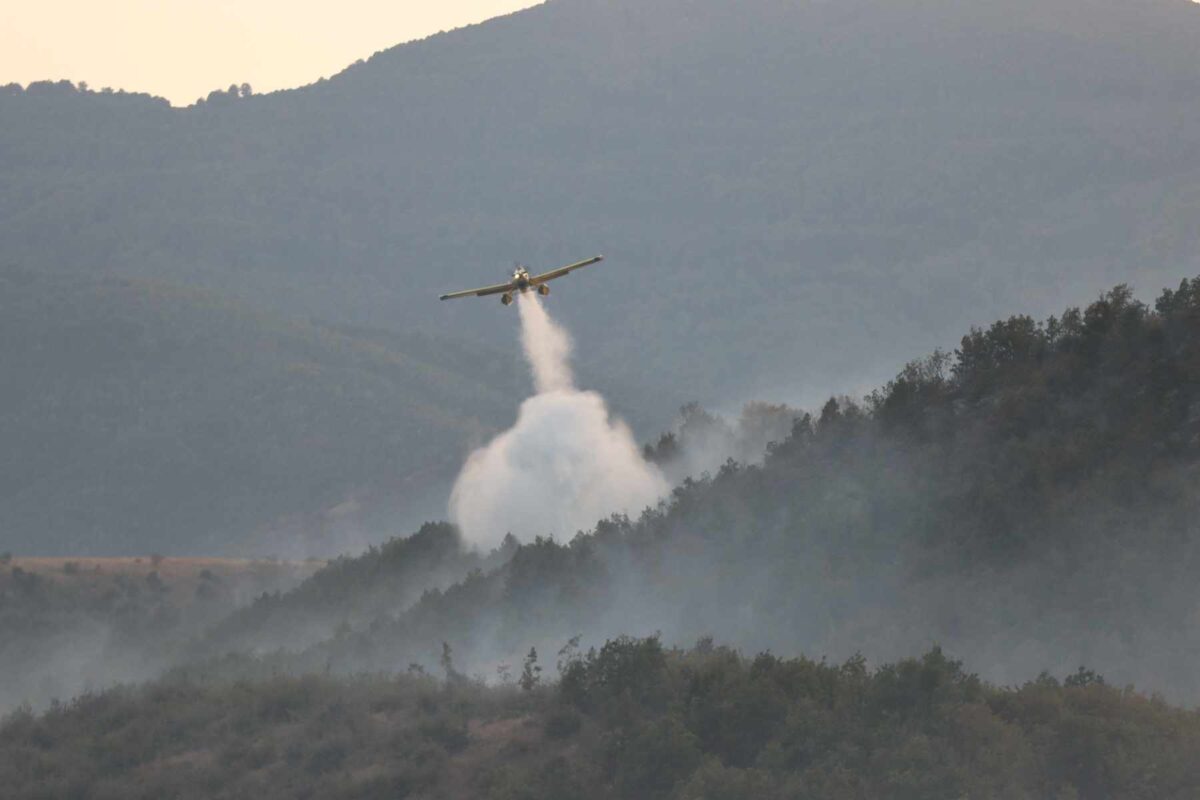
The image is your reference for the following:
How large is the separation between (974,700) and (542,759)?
378 inches

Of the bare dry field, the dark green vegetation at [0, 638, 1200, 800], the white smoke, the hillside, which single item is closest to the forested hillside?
the dark green vegetation at [0, 638, 1200, 800]

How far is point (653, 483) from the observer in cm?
10525

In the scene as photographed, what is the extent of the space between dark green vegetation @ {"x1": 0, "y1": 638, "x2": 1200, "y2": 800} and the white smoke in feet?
149

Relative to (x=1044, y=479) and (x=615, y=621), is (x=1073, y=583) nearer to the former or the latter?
(x=1044, y=479)

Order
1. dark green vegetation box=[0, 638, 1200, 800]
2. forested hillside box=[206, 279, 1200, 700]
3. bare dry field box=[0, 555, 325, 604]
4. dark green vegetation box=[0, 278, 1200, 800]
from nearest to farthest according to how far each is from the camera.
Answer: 1. dark green vegetation box=[0, 638, 1200, 800]
2. dark green vegetation box=[0, 278, 1200, 800]
3. forested hillside box=[206, 279, 1200, 700]
4. bare dry field box=[0, 555, 325, 604]

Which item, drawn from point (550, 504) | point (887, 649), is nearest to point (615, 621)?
point (887, 649)

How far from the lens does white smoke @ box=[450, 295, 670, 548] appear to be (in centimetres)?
10569

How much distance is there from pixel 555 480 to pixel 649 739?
7304 centimetres

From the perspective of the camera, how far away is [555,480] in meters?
116

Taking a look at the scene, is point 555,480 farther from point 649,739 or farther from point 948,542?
point 649,739

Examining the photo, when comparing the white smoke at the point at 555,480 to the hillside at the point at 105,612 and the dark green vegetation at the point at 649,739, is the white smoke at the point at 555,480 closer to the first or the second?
the hillside at the point at 105,612

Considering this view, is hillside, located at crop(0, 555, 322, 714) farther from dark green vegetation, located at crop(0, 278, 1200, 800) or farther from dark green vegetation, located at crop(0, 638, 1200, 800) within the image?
dark green vegetation, located at crop(0, 638, 1200, 800)

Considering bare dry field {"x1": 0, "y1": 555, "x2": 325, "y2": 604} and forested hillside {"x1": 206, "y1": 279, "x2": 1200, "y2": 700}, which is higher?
bare dry field {"x1": 0, "y1": 555, "x2": 325, "y2": 604}

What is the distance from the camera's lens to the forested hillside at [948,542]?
182 feet
